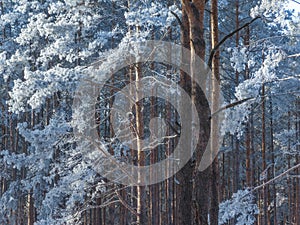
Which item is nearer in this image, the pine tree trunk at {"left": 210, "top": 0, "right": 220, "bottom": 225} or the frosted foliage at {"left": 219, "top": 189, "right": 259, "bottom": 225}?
the pine tree trunk at {"left": 210, "top": 0, "right": 220, "bottom": 225}

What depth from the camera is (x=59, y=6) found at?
14.4m

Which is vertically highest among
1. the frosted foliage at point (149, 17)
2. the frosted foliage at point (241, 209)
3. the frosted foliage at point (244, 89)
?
the frosted foliage at point (149, 17)

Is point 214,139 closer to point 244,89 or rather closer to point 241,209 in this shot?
point 244,89

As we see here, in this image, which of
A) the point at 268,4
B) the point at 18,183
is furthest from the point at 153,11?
the point at 18,183

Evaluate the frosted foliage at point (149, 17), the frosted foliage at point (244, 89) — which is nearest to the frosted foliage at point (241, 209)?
the frosted foliage at point (244, 89)

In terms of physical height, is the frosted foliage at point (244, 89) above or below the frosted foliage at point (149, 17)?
below

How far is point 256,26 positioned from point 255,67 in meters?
2.41

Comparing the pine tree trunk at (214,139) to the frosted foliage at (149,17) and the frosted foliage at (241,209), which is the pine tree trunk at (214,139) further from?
the frosted foliage at (241,209)

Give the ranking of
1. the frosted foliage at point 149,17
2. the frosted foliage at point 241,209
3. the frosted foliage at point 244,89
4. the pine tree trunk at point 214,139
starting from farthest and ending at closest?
the frosted foliage at point 241,209 → the frosted foliage at point 149,17 → the frosted foliage at point 244,89 → the pine tree trunk at point 214,139

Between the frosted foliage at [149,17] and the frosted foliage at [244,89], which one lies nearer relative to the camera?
the frosted foliage at [244,89]

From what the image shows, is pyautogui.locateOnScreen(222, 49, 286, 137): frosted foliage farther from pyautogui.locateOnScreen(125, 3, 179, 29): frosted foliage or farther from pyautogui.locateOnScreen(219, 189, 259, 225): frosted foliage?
pyautogui.locateOnScreen(219, 189, 259, 225): frosted foliage

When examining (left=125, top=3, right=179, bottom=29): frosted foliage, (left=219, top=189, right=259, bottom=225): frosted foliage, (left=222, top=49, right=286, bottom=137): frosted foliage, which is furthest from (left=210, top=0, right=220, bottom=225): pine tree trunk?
(left=219, top=189, right=259, bottom=225): frosted foliage

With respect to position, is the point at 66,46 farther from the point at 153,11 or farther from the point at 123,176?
the point at 123,176

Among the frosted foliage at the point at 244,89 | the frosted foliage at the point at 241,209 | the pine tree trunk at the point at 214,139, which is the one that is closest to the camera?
the pine tree trunk at the point at 214,139
